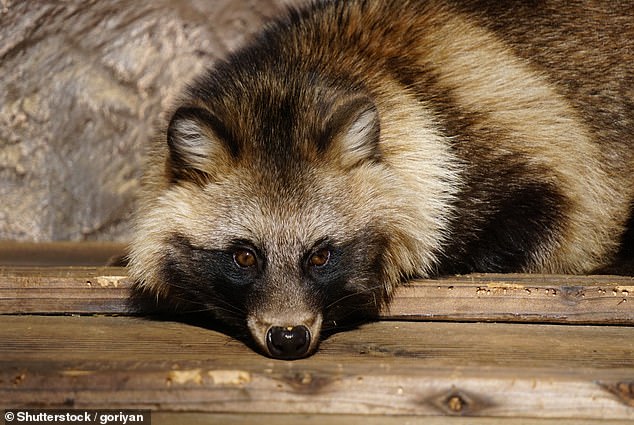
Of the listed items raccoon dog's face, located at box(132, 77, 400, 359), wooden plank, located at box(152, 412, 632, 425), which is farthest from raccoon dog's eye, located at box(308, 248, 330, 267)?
wooden plank, located at box(152, 412, 632, 425)

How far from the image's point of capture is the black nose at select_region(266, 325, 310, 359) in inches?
135

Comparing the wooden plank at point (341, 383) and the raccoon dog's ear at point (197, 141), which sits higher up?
the raccoon dog's ear at point (197, 141)

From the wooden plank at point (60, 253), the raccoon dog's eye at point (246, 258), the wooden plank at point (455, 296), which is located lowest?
the wooden plank at point (60, 253)

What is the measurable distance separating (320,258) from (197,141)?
2.30 ft

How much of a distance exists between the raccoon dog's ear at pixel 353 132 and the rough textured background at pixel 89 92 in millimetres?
2654

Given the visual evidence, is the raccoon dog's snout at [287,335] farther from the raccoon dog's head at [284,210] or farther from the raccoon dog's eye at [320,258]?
the raccoon dog's eye at [320,258]

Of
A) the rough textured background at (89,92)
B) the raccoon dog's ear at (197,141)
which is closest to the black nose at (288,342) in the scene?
the raccoon dog's ear at (197,141)

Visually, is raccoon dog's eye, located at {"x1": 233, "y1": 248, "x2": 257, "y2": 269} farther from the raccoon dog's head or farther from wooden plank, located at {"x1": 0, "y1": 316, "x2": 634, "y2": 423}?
wooden plank, located at {"x1": 0, "y1": 316, "x2": 634, "y2": 423}

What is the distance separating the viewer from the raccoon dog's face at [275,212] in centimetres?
367

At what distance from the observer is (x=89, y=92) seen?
627cm

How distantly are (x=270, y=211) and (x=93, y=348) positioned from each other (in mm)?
856

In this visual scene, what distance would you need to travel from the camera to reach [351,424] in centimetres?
310

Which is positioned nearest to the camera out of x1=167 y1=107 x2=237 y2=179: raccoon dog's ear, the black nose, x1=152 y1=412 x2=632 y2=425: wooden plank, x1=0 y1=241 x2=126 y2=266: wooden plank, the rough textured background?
x1=152 y1=412 x2=632 y2=425: wooden plank

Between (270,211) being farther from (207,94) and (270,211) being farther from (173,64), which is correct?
(173,64)
